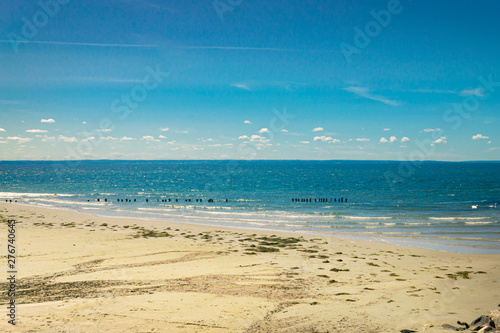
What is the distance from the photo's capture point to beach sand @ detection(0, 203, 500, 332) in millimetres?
9180

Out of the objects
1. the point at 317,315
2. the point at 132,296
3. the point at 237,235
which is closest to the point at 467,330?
the point at 317,315

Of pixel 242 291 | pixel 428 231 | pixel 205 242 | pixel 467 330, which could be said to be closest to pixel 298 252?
pixel 205 242

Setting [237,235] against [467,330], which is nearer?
[467,330]

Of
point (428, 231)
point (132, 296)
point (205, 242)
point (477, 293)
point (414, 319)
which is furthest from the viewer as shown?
point (428, 231)

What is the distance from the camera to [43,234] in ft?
73.8

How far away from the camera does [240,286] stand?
12297 millimetres

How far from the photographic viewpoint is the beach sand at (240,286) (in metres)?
9.18

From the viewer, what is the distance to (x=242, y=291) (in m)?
11.8

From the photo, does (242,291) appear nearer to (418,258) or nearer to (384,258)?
(384,258)

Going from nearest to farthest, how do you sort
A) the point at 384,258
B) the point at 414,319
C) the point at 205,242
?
1. the point at 414,319
2. the point at 384,258
3. the point at 205,242

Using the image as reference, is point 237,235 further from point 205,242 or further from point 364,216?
point 364,216

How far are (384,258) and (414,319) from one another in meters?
8.43

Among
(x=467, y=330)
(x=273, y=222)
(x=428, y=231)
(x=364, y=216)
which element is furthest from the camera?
(x=364, y=216)

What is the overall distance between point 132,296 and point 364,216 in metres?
28.3
